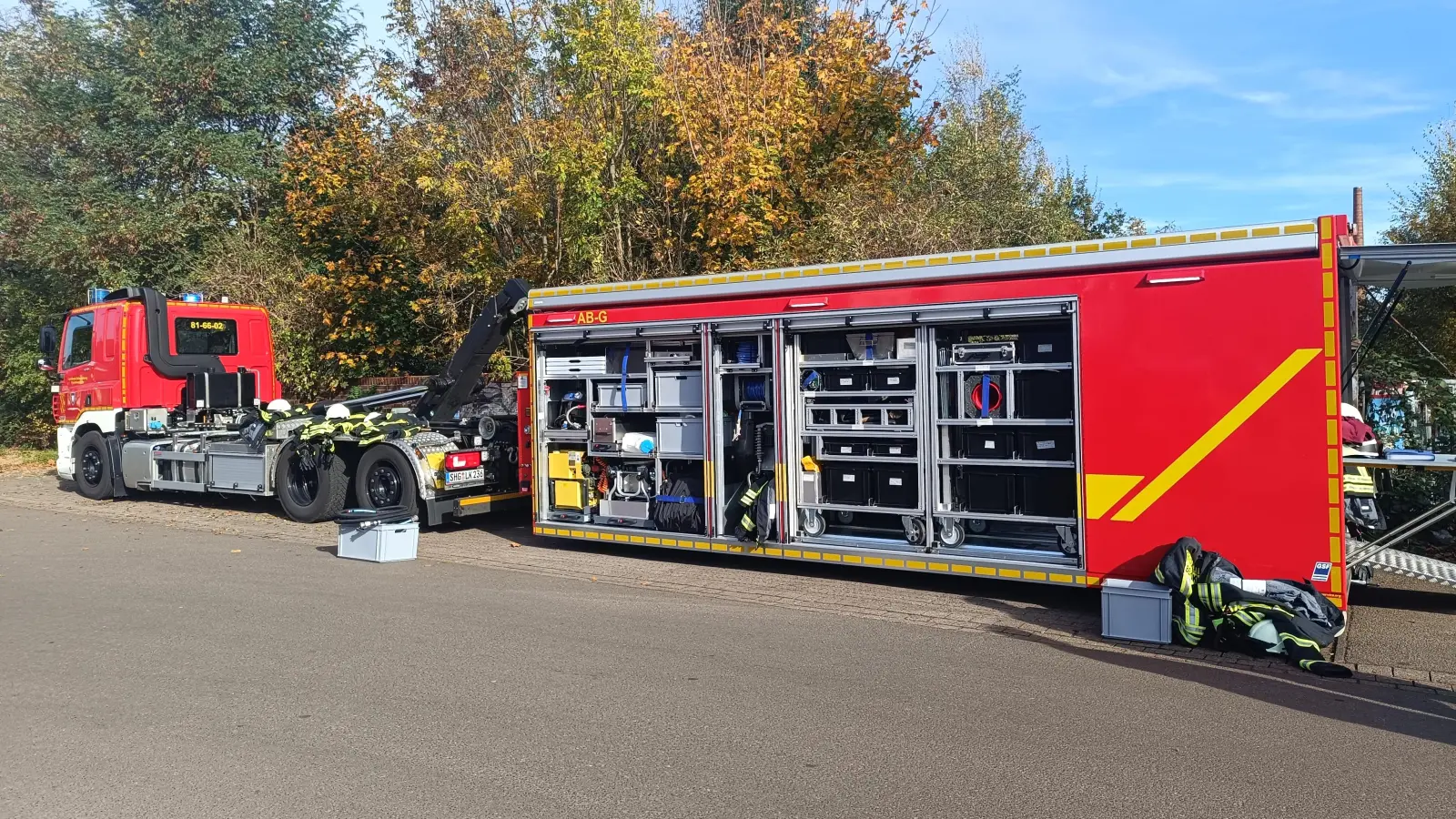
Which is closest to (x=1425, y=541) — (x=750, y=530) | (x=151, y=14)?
(x=750, y=530)

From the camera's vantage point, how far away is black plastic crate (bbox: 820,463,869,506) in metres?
9.47

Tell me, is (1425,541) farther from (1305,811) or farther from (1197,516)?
(1305,811)

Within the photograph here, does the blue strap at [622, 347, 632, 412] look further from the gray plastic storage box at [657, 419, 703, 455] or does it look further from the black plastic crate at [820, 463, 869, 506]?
the black plastic crate at [820, 463, 869, 506]

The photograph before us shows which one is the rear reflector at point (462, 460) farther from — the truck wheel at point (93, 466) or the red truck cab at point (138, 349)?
the truck wheel at point (93, 466)

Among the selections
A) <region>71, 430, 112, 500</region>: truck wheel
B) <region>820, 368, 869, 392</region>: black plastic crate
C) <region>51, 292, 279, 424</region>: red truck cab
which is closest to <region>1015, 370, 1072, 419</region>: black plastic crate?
<region>820, 368, 869, 392</region>: black plastic crate

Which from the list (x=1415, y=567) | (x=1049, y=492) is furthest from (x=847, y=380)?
(x=1415, y=567)

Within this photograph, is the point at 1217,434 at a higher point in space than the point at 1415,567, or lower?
higher

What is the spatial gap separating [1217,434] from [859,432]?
2903mm

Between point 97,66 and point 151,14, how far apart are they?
5.69ft

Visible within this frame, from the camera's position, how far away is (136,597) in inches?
348

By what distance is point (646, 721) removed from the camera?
548 centimetres

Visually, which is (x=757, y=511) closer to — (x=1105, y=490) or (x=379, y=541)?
(x=1105, y=490)

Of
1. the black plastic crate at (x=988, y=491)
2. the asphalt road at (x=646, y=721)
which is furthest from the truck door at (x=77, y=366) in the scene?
the black plastic crate at (x=988, y=491)

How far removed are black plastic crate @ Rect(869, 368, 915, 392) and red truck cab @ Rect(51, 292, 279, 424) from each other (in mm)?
11195
